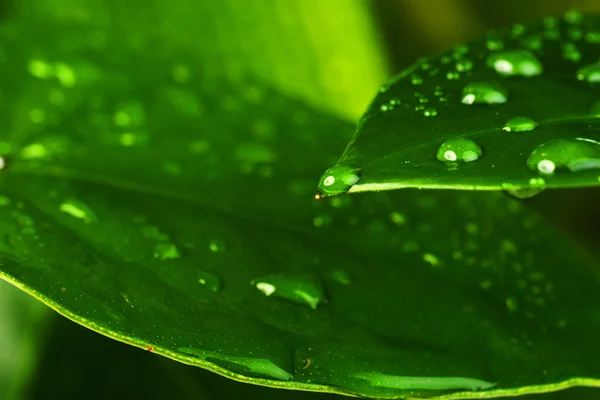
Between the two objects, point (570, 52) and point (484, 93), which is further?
point (570, 52)

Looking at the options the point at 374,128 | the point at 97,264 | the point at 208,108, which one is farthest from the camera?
the point at 208,108

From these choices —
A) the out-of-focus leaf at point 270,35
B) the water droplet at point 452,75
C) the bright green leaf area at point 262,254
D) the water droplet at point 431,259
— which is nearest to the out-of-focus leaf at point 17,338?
the bright green leaf area at point 262,254

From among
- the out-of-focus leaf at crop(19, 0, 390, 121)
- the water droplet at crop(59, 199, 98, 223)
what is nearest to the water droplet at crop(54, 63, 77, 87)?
the out-of-focus leaf at crop(19, 0, 390, 121)

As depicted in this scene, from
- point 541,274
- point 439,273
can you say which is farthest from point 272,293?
point 541,274

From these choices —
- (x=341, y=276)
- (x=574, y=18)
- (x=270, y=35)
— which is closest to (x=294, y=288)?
(x=341, y=276)

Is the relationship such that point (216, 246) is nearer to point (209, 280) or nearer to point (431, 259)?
point (209, 280)

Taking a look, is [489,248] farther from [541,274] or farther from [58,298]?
[58,298]
